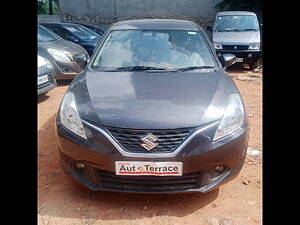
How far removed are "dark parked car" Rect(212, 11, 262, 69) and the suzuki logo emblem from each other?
23.3 feet

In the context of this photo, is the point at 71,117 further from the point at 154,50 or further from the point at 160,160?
the point at 154,50

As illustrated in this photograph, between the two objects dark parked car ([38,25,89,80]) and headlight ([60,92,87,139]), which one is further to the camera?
dark parked car ([38,25,89,80])

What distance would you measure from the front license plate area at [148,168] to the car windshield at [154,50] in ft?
4.54

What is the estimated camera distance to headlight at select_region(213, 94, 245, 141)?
2.60 m

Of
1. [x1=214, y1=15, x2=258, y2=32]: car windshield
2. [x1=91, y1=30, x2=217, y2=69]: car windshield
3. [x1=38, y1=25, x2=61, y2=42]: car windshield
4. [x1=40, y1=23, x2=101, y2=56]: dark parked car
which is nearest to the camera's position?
[x1=91, y1=30, x2=217, y2=69]: car windshield

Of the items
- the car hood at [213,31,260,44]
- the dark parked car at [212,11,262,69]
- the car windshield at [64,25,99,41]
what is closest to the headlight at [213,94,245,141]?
the dark parked car at [212,11,262,69]

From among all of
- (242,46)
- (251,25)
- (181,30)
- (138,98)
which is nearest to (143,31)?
(181,30)

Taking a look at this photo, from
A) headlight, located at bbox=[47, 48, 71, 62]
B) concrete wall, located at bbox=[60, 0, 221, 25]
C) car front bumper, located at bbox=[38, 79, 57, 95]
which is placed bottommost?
car front bumper, located at bbox=[38, 79, 57, 95]

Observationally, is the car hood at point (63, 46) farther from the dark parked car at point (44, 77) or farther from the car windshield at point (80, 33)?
the car windshield at point (80, 33)

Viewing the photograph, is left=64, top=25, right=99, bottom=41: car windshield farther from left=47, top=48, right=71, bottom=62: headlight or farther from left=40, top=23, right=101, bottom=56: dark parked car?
left=47, top=48, right=71, bottom=62: headlight

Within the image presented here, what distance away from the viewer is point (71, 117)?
9.00 feet

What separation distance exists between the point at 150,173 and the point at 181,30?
216 centimetres
